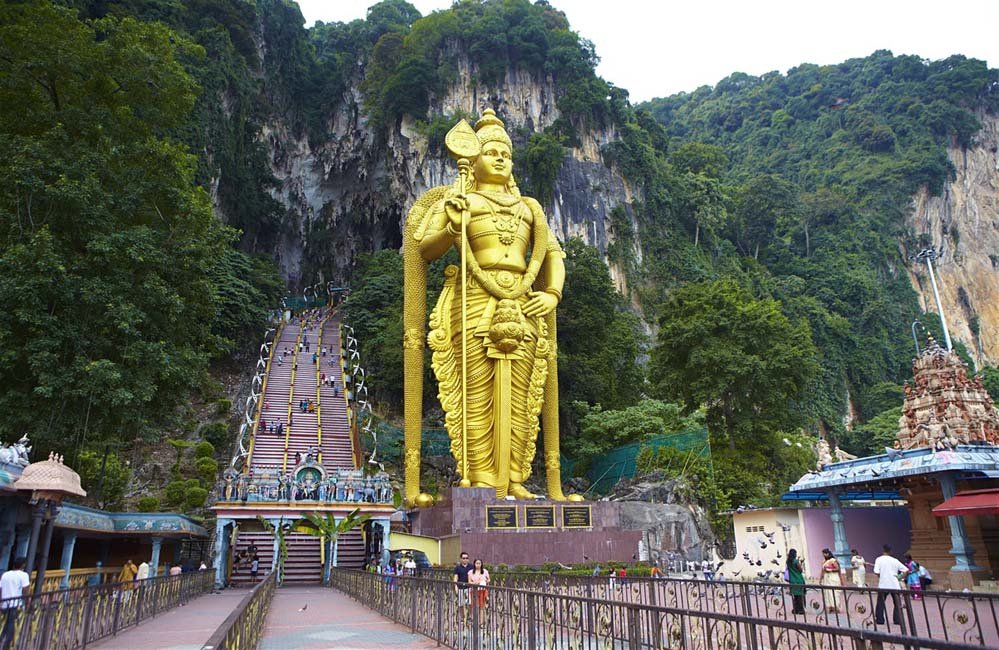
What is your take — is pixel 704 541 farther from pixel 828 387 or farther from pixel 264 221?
pixel 264 221

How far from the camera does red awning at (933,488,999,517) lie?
853 centimetres

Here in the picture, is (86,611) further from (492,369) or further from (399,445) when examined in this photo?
(399,445)

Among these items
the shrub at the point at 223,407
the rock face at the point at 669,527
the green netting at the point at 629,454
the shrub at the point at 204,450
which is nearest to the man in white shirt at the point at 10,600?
the rock face at the point at 669,527

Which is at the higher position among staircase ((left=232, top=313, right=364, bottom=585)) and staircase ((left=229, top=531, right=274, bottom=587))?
staircase ((left=232, top=313, right=364, bottom=585))

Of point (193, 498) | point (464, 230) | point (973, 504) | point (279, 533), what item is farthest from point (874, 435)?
point (193, 498)

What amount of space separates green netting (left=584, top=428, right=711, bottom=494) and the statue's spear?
662 centimetres

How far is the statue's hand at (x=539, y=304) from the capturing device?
13.2 meters

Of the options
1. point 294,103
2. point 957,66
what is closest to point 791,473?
point 294,103

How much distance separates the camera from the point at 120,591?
701cm

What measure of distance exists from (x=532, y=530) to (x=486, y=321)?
386 cm

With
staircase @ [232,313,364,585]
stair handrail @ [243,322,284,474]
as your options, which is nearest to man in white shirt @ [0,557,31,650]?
staircase @ [232,313,364,585]

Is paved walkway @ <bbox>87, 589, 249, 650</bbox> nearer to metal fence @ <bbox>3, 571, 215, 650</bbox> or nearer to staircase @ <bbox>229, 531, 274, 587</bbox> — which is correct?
metal fence @ <bbox>3, 571, 215, 650</bbox>

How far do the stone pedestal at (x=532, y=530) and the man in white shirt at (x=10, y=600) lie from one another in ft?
20.5

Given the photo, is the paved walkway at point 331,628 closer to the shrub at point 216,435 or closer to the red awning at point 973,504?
the red awning at point 973,504
